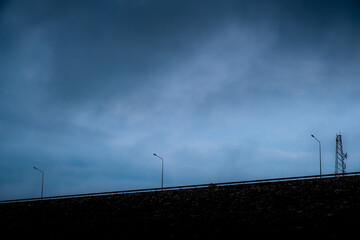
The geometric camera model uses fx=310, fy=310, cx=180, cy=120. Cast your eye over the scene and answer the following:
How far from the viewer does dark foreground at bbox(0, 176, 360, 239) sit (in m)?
16.0

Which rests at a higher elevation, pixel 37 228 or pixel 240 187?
pixel 240 187

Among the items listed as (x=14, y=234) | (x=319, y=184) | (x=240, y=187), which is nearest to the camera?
(x=14, y=234)

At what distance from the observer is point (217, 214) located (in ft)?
69.9

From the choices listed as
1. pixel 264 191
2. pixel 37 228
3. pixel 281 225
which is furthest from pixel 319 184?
pixel 37 228

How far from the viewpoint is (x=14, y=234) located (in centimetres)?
2050

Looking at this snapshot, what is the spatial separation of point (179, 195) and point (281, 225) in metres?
15.9

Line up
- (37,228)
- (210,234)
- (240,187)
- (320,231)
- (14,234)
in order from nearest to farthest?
(320,231) < (210,234) < (14,234) < (37,228) < (240,187)

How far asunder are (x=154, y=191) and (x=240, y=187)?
991cm

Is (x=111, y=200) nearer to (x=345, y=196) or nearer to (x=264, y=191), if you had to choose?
(x=264, y=191)

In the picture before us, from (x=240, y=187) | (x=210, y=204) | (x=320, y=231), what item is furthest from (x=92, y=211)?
(x=320, y=231)

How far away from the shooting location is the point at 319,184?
90.0 feet

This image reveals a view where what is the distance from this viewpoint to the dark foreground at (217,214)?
16.0 metres

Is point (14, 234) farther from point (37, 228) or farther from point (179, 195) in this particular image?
point (179, 195)

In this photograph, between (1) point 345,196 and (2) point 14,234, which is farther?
(1) point 345,196
